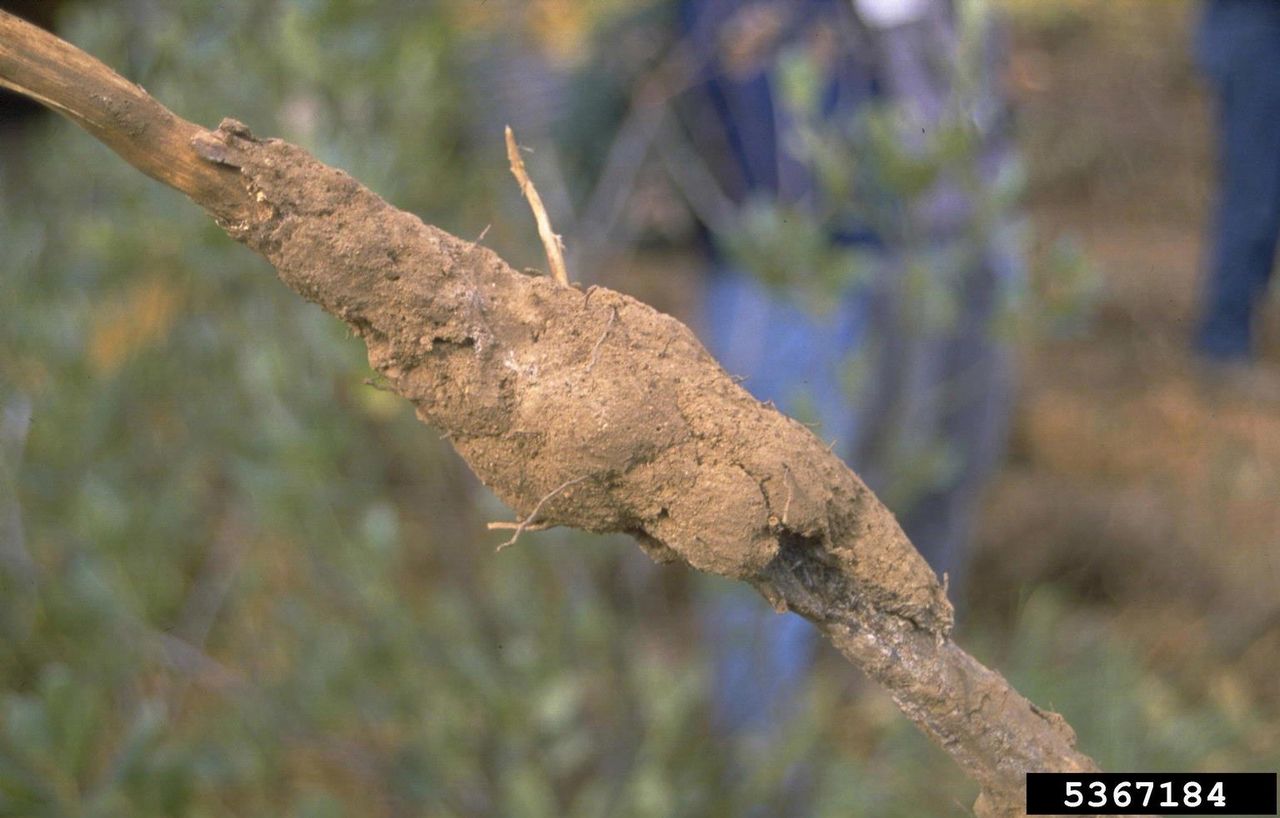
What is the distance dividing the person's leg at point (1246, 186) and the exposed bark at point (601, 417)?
150cm

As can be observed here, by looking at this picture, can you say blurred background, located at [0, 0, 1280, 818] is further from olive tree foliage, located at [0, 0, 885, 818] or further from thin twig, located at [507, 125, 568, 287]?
thin twig, located at [507, 125, 568, 287]

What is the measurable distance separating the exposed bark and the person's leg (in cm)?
150

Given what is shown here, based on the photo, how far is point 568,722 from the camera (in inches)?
67.9

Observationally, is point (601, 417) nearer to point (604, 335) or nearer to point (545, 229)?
point (604, 335)

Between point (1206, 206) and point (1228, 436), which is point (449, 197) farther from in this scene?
point (1206, 206)

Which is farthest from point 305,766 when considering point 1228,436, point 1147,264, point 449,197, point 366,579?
point 1147,264

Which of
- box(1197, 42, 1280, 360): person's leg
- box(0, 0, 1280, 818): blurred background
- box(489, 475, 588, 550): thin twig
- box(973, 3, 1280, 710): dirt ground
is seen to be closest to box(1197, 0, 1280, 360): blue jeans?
box(1197, 42, 1280, 360): person's leg

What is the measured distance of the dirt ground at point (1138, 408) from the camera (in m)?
2.69

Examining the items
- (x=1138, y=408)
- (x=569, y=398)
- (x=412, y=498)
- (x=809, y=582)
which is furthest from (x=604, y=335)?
(x=1138, y=408)

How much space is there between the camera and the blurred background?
1.67 meters

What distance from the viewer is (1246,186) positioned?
6.38 ft

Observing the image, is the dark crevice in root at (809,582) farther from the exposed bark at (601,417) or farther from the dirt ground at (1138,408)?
the dirt ground at (1138,408)

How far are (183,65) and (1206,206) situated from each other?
392 centimetres

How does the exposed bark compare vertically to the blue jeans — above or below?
below
